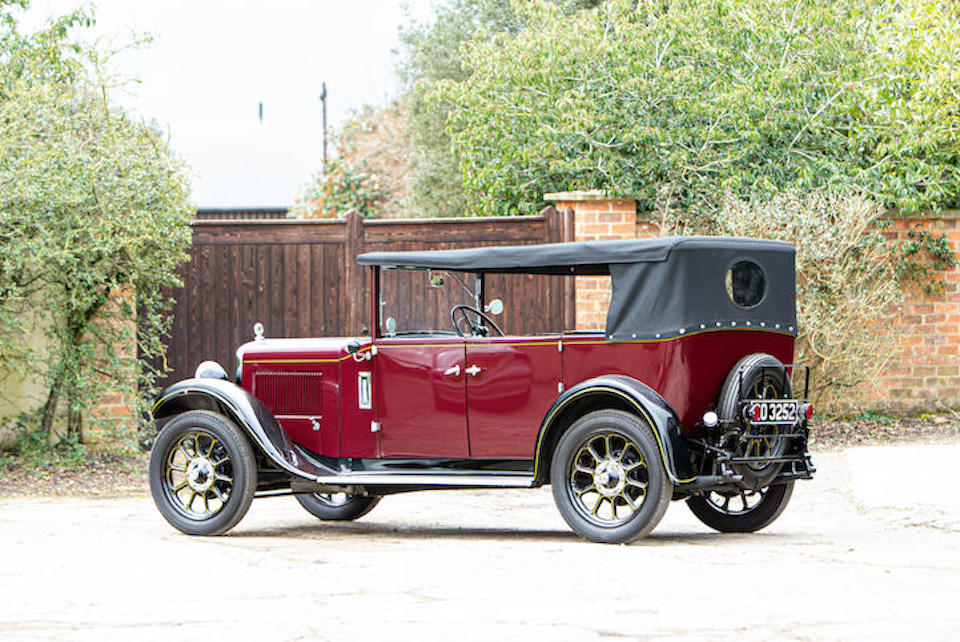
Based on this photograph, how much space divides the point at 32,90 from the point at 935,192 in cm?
880

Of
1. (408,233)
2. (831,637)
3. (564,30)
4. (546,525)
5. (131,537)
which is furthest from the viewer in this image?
(564,30)

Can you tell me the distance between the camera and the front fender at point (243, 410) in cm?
839

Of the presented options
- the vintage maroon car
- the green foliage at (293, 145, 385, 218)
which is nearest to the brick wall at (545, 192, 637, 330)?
the vintage maroon car

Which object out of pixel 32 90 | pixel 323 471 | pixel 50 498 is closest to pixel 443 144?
A: pixel 32 90

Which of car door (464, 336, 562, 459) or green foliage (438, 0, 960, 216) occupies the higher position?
green foliage (438, 0, 960, 216)

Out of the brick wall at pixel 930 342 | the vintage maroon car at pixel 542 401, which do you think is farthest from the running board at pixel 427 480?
the brick wall at pixel 930 342

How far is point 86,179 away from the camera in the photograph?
11820 mm

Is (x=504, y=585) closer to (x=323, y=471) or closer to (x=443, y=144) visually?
(x=323, y=471)

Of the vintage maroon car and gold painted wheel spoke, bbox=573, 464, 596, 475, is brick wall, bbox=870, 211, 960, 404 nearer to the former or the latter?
the vintage maroon car

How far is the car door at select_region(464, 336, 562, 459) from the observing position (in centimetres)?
802

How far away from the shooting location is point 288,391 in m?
8.95

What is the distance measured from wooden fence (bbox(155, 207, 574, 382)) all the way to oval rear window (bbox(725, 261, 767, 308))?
541 cm

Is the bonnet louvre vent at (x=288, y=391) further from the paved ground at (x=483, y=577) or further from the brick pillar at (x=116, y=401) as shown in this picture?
the brick pillar at (x=116, y=401)

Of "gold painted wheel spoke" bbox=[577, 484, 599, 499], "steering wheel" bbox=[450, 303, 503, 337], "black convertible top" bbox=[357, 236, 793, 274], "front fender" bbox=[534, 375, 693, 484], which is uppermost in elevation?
"black convertible top" bbox=[357, 236, 793, 274]
